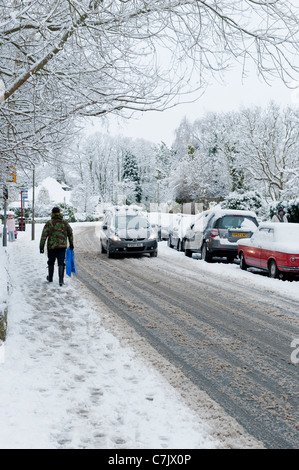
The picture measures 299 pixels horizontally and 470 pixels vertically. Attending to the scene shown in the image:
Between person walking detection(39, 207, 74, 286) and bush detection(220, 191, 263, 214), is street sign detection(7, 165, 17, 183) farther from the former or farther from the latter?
bush detection(220, 191, 263, 214)

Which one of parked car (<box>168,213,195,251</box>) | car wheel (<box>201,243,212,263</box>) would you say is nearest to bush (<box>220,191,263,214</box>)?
parked car (<box>168,213,195,251</box>)

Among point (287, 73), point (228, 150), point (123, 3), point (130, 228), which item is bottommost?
point (130, 228)

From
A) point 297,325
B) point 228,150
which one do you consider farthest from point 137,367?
point 228,150

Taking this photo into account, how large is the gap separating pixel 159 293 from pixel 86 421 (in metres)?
6.32

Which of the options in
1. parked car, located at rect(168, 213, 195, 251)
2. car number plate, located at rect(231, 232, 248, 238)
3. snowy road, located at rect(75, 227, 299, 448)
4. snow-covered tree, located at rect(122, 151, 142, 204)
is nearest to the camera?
snowy road, located at rect(75, 227, 299, 448)

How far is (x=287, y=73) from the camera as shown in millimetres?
5641

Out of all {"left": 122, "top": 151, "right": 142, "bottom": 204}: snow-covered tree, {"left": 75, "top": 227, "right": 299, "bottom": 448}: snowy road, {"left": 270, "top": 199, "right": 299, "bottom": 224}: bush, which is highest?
Result: {"left": 122, "top": 151, "right": 142, "bottom": 204}: snow-covered tree

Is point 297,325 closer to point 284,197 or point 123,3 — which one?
point 123,3

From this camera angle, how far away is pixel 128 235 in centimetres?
1744

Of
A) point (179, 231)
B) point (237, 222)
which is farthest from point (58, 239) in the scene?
point (179, 231)

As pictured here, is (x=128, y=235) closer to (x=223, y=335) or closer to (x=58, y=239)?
(x=58, y=239)

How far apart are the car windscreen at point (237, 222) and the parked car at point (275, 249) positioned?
Answer: 6.35 feet

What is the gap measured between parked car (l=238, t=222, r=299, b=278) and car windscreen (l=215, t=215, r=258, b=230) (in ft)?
6.35

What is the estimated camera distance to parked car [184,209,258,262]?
623 inches
